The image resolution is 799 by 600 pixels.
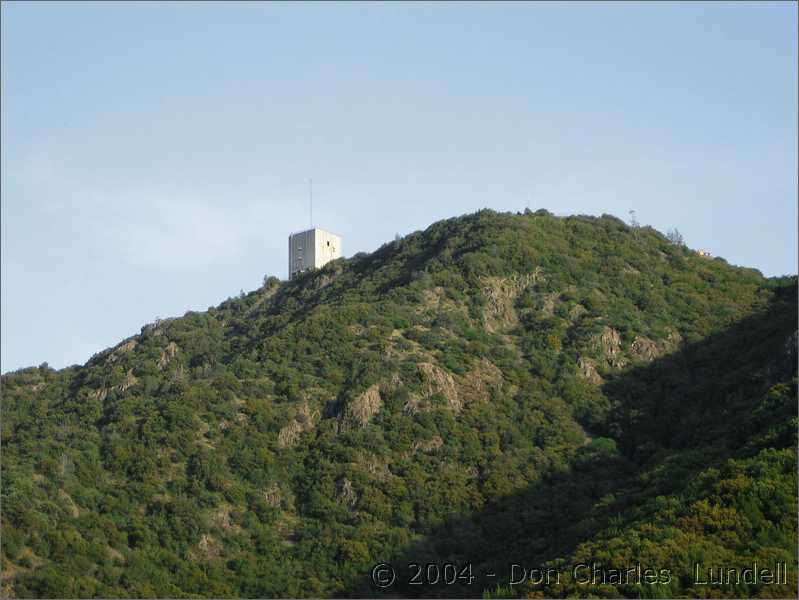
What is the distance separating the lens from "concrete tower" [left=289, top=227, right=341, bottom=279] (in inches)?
2116

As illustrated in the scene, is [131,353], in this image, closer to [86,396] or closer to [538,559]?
[86,396]

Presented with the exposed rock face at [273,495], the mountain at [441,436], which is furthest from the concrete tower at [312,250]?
the exposed rock face at [273,495]

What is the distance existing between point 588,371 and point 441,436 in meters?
6.24

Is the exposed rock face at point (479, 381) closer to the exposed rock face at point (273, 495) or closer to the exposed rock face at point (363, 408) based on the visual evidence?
the exposed rock face at point (363, 408)

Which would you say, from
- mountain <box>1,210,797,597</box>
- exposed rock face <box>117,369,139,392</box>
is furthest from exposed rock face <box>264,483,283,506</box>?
exposed rock face <box>117,369,139,392</box>

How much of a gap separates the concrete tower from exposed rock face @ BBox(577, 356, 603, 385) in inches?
571

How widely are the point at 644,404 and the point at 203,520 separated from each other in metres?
13.9

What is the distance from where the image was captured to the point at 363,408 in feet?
130

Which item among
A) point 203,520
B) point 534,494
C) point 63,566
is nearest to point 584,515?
point 534,494

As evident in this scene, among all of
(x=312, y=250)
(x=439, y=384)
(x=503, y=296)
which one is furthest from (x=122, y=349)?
(x=503, y=296)

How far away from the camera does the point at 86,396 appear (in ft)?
144

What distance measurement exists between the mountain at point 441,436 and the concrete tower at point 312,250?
2.50 m

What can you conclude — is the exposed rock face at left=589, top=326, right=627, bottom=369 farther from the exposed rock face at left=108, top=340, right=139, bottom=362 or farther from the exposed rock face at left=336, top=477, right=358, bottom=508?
the exposed rock face at left=108, top=340, right=139, bottom=362

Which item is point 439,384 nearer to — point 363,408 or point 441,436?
point 441,436
